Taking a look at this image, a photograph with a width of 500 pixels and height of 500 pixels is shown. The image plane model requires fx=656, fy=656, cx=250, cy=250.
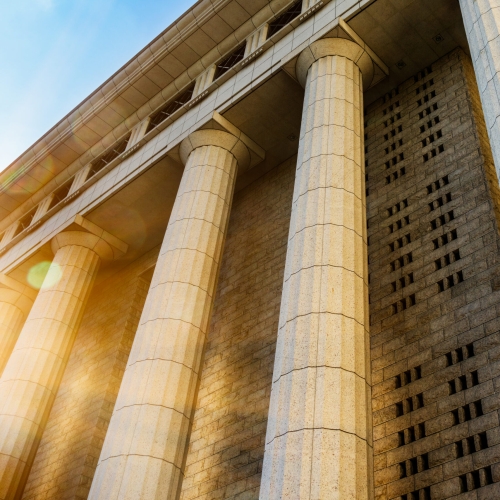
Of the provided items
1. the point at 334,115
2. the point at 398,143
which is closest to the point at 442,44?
the point at 398,143

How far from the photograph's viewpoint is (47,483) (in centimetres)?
1959

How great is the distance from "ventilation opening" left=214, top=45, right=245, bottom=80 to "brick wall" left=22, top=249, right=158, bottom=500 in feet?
21.9

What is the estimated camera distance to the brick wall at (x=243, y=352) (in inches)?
572

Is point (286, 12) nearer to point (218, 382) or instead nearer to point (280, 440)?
point (218, 382)

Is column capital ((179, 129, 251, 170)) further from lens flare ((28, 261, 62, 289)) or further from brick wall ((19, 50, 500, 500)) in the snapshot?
lens flare ((28, 261, 62, 289))

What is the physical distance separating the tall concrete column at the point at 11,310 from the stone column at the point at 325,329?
14297 mm

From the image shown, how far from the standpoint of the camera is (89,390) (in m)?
21.0

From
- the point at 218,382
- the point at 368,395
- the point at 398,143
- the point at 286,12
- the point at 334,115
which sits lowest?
the point at 368,395

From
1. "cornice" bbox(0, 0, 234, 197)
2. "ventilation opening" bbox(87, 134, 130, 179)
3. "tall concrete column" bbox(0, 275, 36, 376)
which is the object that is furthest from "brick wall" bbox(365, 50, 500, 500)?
"tall concrete column" bbox(0, 275, 36, 376)

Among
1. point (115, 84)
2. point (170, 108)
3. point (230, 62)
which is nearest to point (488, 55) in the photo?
point (230, 62)

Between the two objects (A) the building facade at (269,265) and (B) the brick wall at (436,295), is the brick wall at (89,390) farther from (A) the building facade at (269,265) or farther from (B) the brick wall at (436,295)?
(B) the brick wall at (436,295)

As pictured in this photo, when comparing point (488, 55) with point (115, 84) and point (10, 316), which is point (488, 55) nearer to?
point (115, 84)

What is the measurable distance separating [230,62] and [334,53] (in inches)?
205

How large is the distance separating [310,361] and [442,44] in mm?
10642
